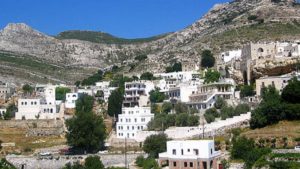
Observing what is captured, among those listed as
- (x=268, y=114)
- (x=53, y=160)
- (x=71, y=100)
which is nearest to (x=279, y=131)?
(x=268, y=114)

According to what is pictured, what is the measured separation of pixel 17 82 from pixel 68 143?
215 feet

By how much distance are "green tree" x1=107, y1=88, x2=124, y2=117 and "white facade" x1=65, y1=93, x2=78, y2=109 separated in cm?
993

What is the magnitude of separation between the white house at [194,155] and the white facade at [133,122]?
59.8 ft

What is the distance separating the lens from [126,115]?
228ft

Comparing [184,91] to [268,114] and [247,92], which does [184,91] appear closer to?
[247,92]

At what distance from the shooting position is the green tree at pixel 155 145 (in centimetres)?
5603

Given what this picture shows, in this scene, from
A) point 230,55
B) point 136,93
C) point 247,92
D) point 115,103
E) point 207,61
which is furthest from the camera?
point 207,61

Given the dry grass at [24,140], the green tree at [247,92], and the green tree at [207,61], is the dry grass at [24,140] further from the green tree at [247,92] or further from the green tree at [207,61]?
the green tree at [207,61]

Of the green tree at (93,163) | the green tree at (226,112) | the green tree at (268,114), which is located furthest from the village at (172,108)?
the green tree at (93,163)

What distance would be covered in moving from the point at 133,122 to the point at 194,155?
21.1m

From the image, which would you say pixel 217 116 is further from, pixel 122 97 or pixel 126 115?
pixel 122 97

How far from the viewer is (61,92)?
9450 cm

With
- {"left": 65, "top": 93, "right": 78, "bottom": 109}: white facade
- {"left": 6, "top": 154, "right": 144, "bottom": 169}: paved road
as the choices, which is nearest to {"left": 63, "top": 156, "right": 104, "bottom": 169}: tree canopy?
{"left": 6, "top": 154, "right": 144, "bottom": 169}: paved road

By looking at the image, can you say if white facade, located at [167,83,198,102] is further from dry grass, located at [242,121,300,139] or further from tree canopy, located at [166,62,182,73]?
tree canopy, located at [166,62,182,73]
